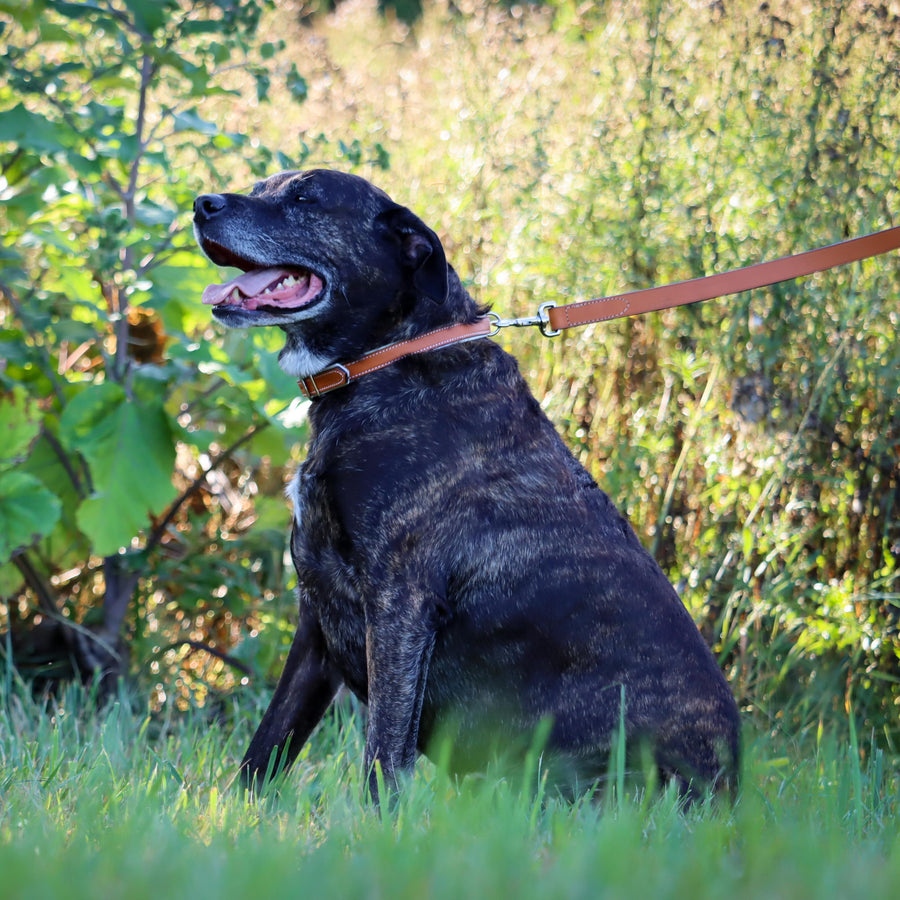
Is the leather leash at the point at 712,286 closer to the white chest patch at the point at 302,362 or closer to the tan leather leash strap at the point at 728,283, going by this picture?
the tan leather leash strap at the point at 728,283

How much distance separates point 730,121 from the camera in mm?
3785

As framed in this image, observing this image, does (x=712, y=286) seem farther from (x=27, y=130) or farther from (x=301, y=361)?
(x=27, y=130)

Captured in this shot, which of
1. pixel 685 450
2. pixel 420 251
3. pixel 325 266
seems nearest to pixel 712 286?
pixel 420 251

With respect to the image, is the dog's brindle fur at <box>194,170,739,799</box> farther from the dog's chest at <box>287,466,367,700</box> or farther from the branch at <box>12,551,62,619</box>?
the branch at <box>12,551,62,619</box>

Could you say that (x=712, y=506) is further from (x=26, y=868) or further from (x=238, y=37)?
(x=26, y=868)

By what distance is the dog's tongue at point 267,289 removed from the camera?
2.67m

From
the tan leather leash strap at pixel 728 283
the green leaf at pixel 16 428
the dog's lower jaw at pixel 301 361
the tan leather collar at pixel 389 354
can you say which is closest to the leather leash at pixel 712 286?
the tan leather leash strap at pixel 728 283

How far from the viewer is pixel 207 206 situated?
8.86ft

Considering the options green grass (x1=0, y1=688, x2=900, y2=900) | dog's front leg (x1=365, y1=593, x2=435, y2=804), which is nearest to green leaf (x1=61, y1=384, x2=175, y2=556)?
green grass (x1=0, y1=688, x2=900, y2=900)

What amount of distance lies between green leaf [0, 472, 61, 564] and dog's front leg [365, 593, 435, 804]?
4.70ft

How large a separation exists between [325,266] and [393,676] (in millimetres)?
1143

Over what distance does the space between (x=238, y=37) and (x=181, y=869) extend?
9.30 ft

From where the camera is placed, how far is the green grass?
1.40 meters

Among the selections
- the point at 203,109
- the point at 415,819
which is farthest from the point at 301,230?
the point at 203,109
